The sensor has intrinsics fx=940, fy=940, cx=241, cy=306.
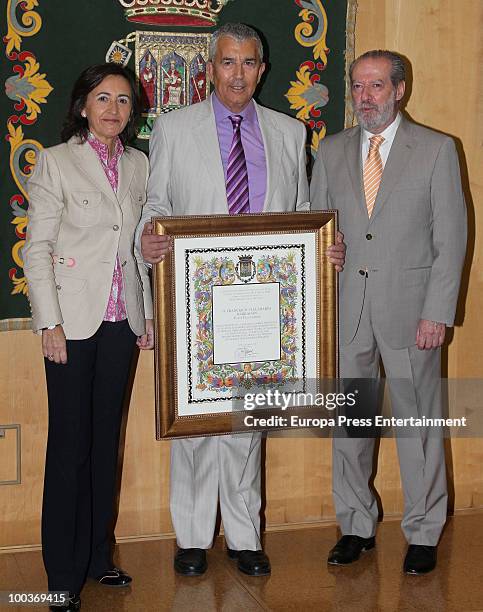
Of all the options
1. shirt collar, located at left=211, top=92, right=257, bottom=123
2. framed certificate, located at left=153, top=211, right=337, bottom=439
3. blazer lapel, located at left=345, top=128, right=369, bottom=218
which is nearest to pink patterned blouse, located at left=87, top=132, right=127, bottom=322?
framed certificate, located at left=153, top=211, right=337, bottom=439

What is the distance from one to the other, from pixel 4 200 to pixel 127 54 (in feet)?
2.44

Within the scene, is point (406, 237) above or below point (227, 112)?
below

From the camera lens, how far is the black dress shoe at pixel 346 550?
3.59 m

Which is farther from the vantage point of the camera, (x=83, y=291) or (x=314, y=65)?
(x=314, y=65)

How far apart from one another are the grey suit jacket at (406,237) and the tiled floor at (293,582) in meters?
0.87

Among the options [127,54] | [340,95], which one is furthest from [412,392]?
[127,54]

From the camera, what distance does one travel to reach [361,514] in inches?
145

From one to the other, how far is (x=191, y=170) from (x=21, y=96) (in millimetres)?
785

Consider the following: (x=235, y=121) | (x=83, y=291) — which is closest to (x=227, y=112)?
(x=235, y=121)

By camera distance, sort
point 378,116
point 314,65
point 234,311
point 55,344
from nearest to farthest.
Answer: point 55,344 < point 234,311 < point 378,116 < point 314,65

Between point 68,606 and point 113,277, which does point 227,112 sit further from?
point 68,606

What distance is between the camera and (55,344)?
9.89ft

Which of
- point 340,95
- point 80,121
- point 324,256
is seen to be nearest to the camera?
point 80,121

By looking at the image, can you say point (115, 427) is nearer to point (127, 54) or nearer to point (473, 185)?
point (127, 54)
